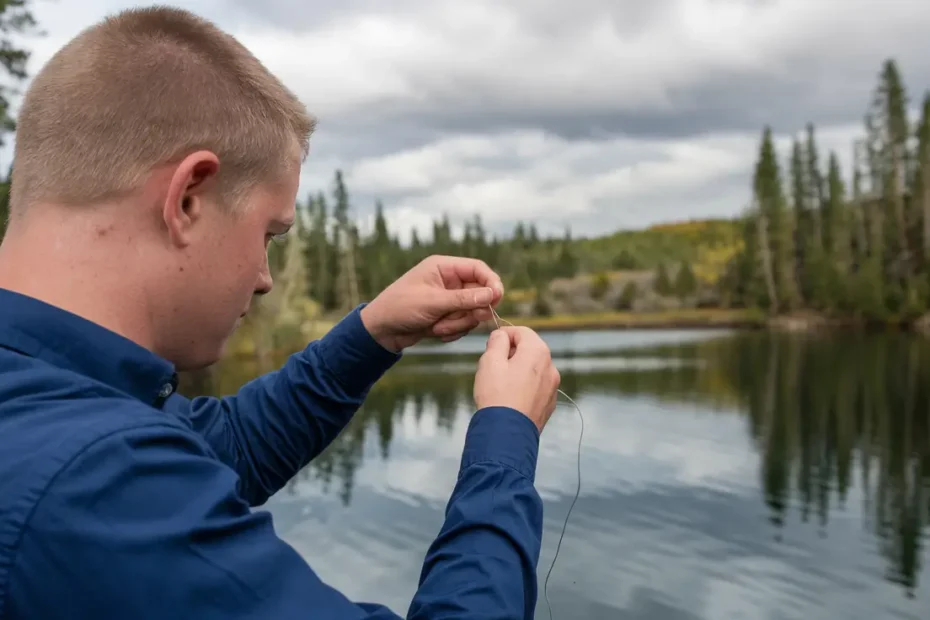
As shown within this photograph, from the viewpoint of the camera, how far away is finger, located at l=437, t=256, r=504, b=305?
2449mm

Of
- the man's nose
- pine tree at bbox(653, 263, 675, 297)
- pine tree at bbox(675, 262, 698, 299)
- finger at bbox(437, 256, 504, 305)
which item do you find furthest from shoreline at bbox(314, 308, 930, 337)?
the man's nose

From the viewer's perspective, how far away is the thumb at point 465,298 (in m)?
2.40

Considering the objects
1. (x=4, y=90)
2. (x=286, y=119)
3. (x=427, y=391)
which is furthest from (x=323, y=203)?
(x=286, y=119)

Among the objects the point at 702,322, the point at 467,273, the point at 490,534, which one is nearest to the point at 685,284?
the point at 702,322

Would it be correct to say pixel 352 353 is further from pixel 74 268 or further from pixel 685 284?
pixel 685 284

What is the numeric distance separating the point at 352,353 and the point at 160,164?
115cm

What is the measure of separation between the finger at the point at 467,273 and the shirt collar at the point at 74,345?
1.24 metres

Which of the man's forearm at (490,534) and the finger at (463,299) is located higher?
the finger at (463,299)

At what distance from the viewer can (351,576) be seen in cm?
1205

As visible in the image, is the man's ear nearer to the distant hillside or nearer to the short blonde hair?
the short blonde hair

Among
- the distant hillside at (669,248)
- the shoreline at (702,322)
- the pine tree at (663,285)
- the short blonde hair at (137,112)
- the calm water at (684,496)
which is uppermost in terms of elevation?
the distant hillside at (669,248)

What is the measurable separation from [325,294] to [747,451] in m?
58.9

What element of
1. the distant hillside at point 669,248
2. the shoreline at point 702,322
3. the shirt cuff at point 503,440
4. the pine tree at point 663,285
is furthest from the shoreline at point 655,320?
the shirt cuff at point 503,440

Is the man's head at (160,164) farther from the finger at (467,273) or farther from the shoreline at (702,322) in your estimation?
the shoreline at (702,322)
